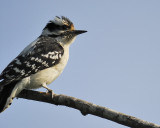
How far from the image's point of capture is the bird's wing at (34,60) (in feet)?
19.1

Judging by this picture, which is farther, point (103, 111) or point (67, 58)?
point (67, 58)

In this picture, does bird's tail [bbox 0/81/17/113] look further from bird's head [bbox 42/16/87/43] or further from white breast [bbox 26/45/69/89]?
bird's head [bbox 42/16/87/43]

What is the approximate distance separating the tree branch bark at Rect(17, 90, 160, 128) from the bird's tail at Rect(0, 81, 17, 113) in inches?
16.6

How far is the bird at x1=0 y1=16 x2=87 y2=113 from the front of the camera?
560 cm

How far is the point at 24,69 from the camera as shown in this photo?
6.00 m

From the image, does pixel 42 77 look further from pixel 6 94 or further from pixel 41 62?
pixel 6 94

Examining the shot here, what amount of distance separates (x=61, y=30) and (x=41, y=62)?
1.69 meters

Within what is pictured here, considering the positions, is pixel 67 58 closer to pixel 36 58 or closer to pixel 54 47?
pixel 54 47

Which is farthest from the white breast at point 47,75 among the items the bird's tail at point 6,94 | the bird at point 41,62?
the bird's tail at point 6,94

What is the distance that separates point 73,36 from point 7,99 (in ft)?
9.85

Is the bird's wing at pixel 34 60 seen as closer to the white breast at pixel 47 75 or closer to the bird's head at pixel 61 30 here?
the white breast at pixel 47 75

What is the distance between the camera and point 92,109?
444 cm

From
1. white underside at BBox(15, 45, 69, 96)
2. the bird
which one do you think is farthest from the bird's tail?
white underside at BBox(15, 45, 69, 96)

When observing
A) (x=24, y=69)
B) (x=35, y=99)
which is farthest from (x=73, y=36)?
(x=35, y=99)
